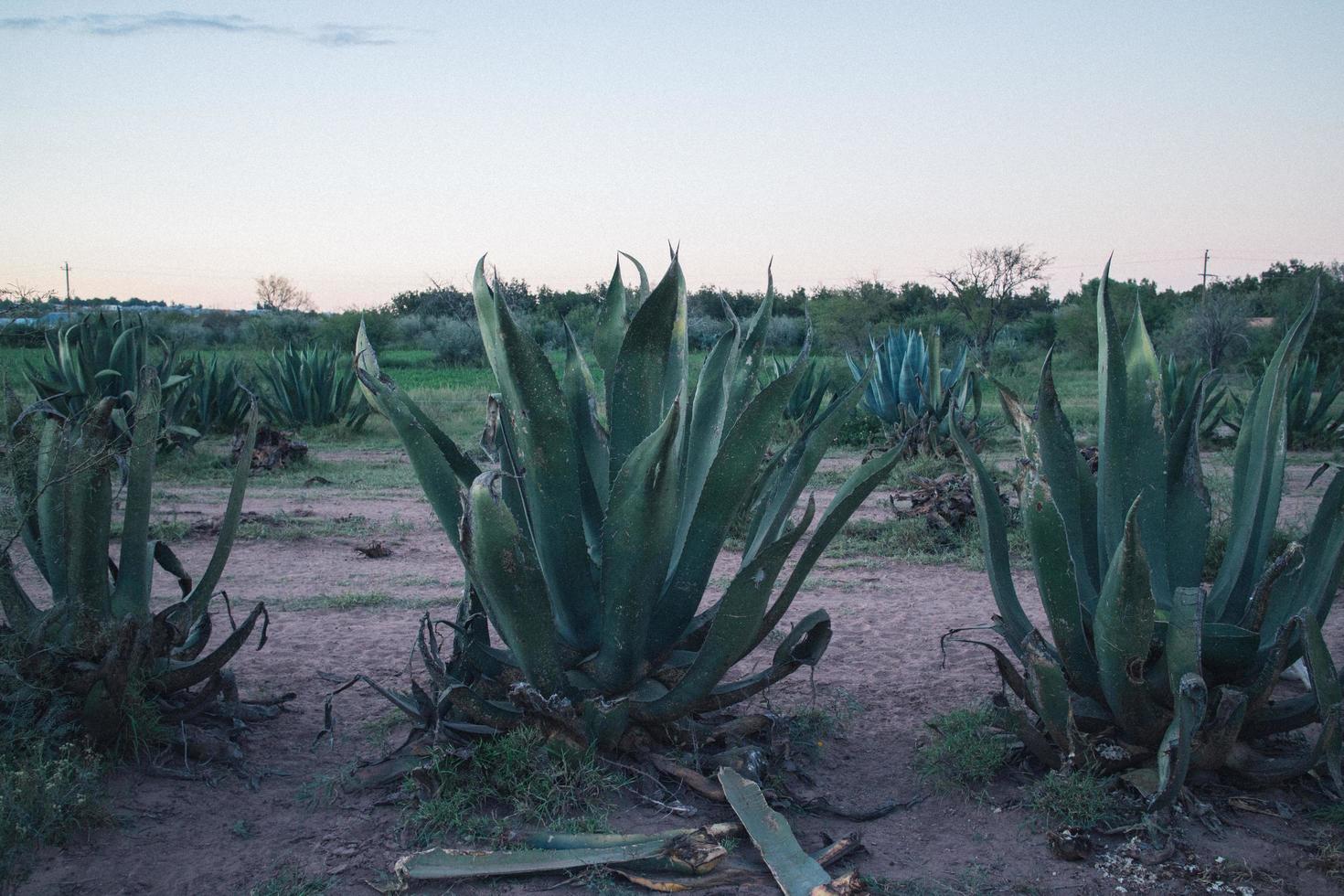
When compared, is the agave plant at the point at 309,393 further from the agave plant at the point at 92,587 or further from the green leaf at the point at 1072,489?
the green leaf at the point at 1072,489

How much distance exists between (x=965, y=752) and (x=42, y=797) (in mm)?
2408

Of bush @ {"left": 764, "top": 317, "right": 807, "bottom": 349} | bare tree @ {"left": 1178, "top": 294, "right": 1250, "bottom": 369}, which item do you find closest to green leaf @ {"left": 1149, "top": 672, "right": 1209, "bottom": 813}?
bare tree @ {"left": 1178, "top": 294, "right": 1250, "bottom": 369}

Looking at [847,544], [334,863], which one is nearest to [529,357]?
[334,863]

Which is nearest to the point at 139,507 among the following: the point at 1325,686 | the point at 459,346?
the point at 1325,686

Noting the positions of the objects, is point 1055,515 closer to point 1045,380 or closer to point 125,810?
point 1045,380

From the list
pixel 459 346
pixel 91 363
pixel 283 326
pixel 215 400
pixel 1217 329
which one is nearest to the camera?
pixel 91 363

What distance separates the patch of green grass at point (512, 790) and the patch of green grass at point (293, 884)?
26 cm

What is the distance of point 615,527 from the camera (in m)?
2.59

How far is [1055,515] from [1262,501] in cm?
73

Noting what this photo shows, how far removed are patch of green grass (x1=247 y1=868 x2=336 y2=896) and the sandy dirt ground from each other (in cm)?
3

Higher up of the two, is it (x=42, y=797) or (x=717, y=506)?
(x=717, y=506)

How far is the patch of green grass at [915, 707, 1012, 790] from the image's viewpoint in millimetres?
2873

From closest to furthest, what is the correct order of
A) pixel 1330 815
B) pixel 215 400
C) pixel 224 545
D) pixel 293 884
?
pixel 293 884 → pixel 1330 815 → pixel 224 545 → pixel 215 400

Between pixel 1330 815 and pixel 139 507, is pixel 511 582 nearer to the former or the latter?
pixel 139 507
